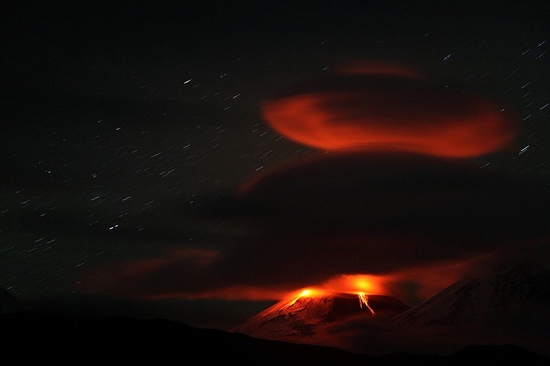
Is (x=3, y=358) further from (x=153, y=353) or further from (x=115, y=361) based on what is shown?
(x=153, y=353)

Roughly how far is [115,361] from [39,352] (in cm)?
1812

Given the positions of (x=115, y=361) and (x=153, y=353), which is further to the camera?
(x=153, y=353)

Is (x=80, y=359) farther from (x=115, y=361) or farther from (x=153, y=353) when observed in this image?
(x=153, y=353)

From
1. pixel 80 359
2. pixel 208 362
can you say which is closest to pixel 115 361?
pixel 80 359

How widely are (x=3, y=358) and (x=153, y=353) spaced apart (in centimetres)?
3869

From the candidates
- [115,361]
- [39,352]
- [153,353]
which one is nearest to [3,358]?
[39,352]

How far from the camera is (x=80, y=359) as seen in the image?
18300 centimetres

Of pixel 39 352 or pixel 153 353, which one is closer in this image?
pixel 39 352

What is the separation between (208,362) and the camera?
199 metres

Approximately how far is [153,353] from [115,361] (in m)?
14.7

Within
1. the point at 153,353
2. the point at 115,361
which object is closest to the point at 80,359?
the point at 115,361

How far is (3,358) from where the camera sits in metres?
176

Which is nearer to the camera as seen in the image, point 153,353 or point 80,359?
point 80,359

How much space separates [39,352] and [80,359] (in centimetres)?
1060
